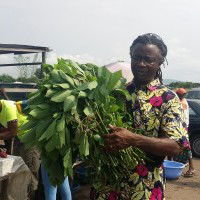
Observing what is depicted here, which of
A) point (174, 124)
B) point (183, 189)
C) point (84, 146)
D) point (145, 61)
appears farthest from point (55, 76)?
point (183, 189)

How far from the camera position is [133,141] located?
6.79 feet

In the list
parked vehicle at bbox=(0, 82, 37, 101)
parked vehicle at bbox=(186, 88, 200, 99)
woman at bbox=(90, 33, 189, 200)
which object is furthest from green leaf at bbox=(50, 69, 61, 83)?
parked vehicle at bbox=(186, 88, 200, 99)

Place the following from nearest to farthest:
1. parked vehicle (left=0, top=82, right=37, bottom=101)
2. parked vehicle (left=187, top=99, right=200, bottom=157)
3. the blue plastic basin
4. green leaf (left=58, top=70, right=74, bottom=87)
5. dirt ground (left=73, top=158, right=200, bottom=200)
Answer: green leaf (left=58, top=70, right=74, bottom=87) → dirt ground (left=73, top=158, right=200, bottom=200) → parked vehicle (left=0, top=82, right=37, bottom=101) → the blue plastic basin → parked vehicle (left=187, top=99, right=200, bottom=157)

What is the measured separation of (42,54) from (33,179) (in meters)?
3.26

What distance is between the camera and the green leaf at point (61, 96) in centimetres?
201

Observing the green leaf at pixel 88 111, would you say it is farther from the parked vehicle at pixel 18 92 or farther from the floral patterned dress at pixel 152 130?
the parked vehicle at pixel 18 92

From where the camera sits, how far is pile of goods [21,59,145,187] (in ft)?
6.61

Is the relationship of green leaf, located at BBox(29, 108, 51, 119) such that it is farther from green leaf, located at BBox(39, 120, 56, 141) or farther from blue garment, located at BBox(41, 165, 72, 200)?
blue garment, located at BBox(41, 165, 72, 200)

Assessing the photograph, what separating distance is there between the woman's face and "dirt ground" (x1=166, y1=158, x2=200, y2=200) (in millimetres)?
4696

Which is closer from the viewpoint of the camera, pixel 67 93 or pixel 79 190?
pixel 67 93

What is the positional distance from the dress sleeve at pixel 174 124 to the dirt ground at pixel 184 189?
4.66 metres

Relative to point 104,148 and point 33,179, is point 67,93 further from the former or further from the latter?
point 33,179

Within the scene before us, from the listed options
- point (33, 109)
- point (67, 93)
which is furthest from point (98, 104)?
point (33, 109)

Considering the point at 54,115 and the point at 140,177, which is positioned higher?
the point at 54,115
